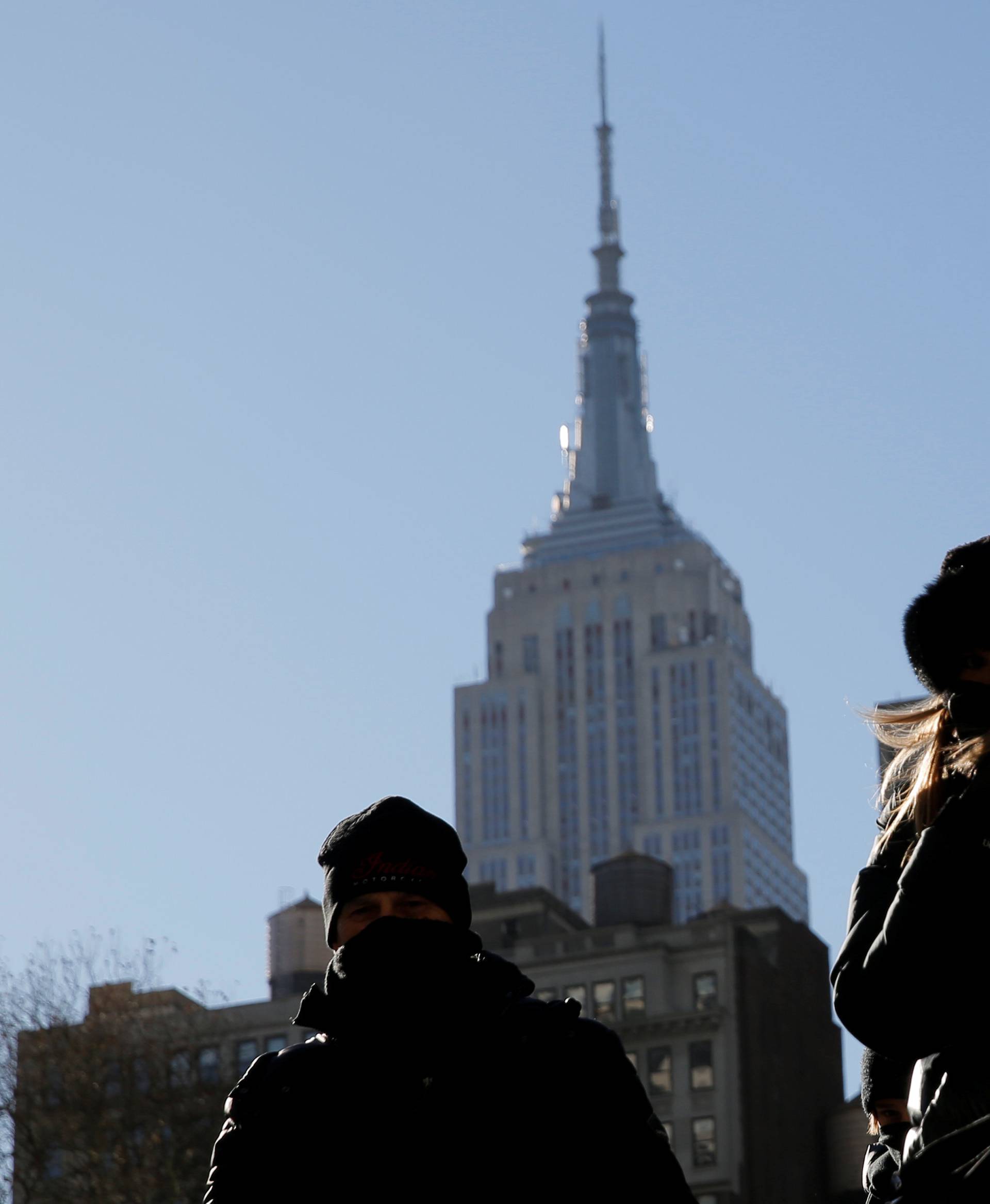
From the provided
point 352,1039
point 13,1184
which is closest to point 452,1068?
point 352,1039

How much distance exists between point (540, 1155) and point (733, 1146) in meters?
89.3

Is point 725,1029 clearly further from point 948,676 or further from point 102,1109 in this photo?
point 948,676

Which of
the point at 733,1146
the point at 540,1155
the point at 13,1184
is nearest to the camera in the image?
the point at 540,1155

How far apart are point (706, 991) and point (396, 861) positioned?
3651 inches

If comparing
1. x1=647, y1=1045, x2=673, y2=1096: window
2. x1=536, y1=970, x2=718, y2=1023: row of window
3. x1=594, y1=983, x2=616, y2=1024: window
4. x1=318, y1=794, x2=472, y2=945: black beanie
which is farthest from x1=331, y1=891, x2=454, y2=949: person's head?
x1=594, y1=983, x2=616, y2=1024: window

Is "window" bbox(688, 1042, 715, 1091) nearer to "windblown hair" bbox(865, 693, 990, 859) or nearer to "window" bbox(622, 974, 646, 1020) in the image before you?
"window" bbox(622, 974, 646, 1020)

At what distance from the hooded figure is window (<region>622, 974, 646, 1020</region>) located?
9325 centimetres

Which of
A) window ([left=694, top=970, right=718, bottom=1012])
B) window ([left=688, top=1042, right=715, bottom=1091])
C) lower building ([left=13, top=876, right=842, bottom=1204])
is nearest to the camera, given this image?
lower building ([left=13, top=876, right=842, bottom=1204])

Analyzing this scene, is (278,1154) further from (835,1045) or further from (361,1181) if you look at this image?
(835,1045)

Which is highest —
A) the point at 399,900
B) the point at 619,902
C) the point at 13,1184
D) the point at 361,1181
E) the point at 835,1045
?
the point at 619,902

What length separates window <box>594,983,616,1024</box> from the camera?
98.6 metres

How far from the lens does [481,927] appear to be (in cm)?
10781

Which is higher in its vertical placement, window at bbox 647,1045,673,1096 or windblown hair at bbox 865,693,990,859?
window at bbox 647,1045,673,1096

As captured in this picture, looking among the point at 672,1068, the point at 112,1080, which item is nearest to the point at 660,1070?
the point at 672,1068
